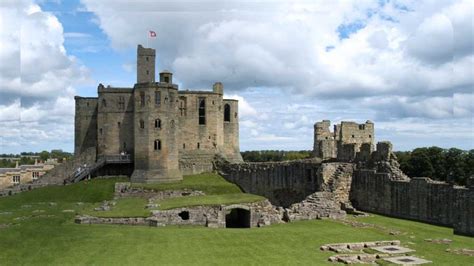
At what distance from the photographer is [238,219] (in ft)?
135

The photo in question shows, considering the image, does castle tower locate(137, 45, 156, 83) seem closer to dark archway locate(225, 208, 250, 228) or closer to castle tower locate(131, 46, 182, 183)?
castle tower locate(131, 46, 182, 183)

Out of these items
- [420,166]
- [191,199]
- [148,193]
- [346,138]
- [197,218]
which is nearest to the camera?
[197,218]

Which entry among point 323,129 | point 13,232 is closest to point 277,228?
point 13,232

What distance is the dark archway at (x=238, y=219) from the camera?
3609 cm

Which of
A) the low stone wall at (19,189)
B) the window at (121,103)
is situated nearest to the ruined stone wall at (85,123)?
the window at (121,103)

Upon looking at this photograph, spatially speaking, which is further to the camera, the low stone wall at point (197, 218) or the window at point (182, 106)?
the window at point (182, 106)

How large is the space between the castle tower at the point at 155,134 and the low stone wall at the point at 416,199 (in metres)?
21.5

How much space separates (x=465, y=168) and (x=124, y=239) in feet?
191

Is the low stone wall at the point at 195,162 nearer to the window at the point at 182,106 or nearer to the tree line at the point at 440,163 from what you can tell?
the window at the point at 182,106

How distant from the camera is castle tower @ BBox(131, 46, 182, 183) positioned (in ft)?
174

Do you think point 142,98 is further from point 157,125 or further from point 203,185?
point 203,185

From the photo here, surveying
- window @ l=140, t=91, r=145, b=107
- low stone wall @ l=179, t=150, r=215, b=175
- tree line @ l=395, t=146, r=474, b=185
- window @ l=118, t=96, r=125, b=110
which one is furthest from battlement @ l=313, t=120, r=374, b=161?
tree line @ l=395, t=146, r=474, b=185

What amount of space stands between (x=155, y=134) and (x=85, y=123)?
39.1ft

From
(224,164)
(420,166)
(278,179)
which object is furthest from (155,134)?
(420,166)
